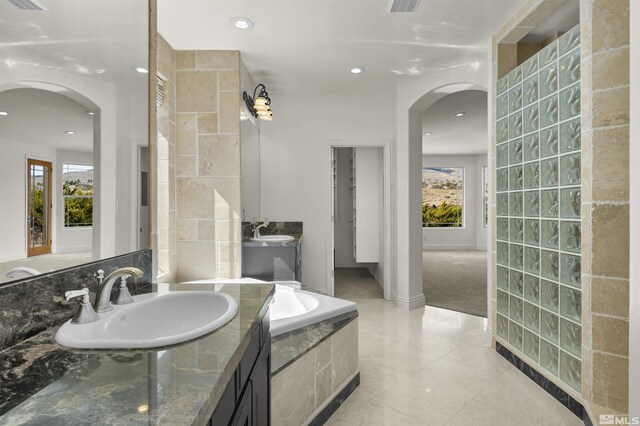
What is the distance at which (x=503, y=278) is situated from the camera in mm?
2799

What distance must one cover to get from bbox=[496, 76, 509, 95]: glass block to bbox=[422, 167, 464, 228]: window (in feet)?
21.9

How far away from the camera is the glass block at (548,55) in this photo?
222cm

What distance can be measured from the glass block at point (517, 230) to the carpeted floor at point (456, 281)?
1511 mm

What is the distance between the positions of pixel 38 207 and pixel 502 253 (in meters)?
2.86

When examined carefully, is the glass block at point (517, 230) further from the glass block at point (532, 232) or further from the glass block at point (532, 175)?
the glass block at point (532, 175)

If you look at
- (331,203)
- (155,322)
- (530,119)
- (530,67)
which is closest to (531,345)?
(530,119)

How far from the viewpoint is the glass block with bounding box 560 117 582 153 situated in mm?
2025

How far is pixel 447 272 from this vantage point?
6.25 metres

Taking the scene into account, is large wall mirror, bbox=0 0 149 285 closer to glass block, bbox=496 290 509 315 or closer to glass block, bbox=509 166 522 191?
glass block, bbox=509 166 522 191

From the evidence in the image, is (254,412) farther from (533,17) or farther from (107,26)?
(533,17)

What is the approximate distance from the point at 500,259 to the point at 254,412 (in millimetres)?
2364

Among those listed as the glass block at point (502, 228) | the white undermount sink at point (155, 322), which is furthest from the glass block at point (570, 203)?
the white undermount sink at point (155, 322)

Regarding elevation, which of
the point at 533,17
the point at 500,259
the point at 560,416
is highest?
the point at 533,17

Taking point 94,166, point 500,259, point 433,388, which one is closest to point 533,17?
point 500,259
